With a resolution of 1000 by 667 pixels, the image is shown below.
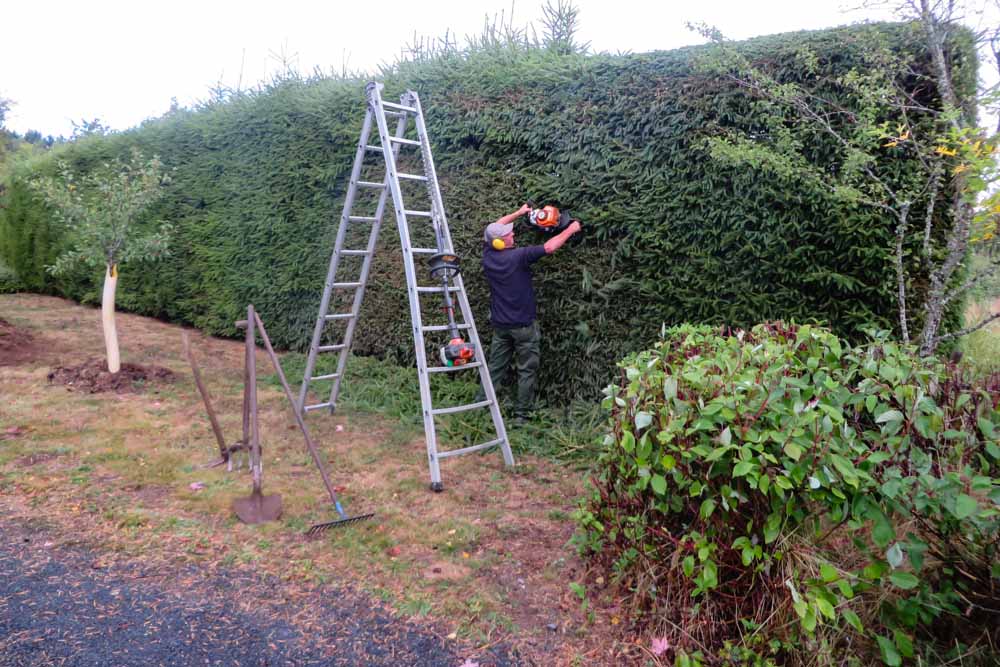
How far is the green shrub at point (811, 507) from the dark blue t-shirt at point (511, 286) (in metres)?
2.46

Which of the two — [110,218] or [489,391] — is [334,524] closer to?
[489,391]

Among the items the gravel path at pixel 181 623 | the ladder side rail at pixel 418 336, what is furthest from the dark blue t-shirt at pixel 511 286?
the gravel path at pixel 181 623

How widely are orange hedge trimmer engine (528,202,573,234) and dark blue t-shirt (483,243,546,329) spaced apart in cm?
28

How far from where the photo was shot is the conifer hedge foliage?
14.5 ft

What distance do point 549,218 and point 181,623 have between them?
359 cm

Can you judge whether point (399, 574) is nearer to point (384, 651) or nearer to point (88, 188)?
point (384, 651)

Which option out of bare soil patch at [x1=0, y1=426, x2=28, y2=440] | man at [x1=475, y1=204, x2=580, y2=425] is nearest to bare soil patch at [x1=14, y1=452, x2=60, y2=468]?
bare soil patch at [x1=0, y1=426, x2=28, y2=440]

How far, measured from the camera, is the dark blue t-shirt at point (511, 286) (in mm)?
4961

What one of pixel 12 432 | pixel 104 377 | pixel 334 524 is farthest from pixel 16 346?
pixel 334 524

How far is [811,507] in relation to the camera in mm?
2279

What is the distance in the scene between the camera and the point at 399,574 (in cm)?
312

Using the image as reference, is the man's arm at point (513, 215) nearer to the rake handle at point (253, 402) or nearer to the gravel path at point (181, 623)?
the rake handle at point (253, 402)

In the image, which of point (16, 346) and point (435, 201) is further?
point (16, 346)

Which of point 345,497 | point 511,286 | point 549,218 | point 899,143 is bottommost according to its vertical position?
point 345,497
